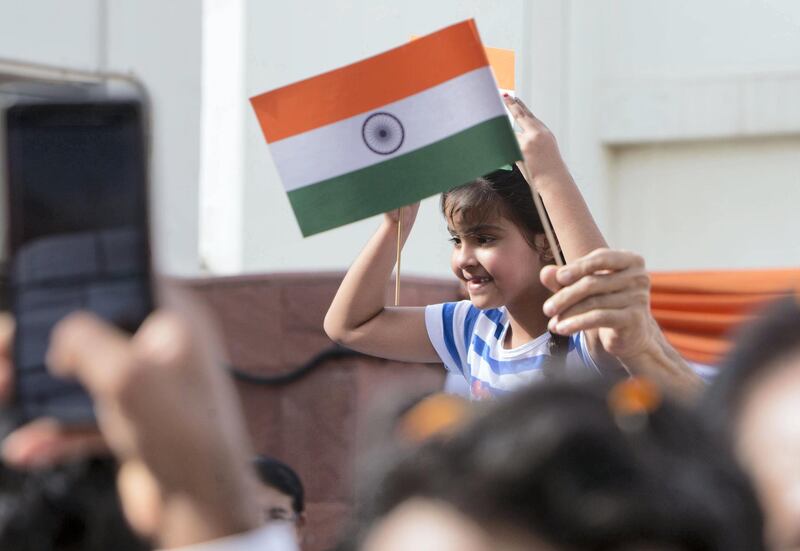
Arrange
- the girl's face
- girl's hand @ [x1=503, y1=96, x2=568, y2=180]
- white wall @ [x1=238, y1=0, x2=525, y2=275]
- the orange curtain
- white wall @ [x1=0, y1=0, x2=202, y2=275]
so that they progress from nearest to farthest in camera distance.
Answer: girl's hand @ [x1=503, y1=96, x2=568, y2=180] < the girl's face < the orange curtain < white wall @ [x1=0, y1=0, x2=202, y2=275] < white wall @ [x1=238, y1=0, x2=525, y2=275]

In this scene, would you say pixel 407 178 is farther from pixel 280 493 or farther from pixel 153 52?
pixel 153 52

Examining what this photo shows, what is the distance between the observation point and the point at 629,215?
747cm

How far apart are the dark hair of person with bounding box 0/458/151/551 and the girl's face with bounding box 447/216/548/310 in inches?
56.5

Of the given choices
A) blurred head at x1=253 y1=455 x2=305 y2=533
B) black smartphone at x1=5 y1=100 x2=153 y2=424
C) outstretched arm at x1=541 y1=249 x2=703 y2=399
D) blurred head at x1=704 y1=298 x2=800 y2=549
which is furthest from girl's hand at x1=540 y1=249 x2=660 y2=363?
blurred head at x1=253 y1=455 x2=305 y2=533

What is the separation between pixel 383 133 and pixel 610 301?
0.86 meters

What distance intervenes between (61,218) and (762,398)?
1.58 ft

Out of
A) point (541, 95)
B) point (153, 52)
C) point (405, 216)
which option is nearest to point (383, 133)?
point (405, 216)

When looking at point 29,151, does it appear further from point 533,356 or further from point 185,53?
point 185,53

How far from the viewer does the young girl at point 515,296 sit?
1.78 m

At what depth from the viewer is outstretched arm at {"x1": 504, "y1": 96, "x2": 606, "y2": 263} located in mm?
2025

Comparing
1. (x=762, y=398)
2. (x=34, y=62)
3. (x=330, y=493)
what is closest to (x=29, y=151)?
(x=762, y=398)

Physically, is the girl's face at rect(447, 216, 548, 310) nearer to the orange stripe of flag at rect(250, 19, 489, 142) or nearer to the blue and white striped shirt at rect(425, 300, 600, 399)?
the blue and white striped shirt at rect(425, 300, 600, 399)

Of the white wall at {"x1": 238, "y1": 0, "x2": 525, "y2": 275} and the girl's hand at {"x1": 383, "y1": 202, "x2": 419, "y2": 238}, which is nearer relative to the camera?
the girl's hand at {"x1": 383, "y1": 202, "x2": 419, "y2": 238}

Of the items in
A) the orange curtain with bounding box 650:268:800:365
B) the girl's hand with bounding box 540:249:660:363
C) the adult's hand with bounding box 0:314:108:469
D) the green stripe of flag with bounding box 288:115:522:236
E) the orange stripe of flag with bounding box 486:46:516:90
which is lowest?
the orange curtain with bounding box 650:268:800:365
